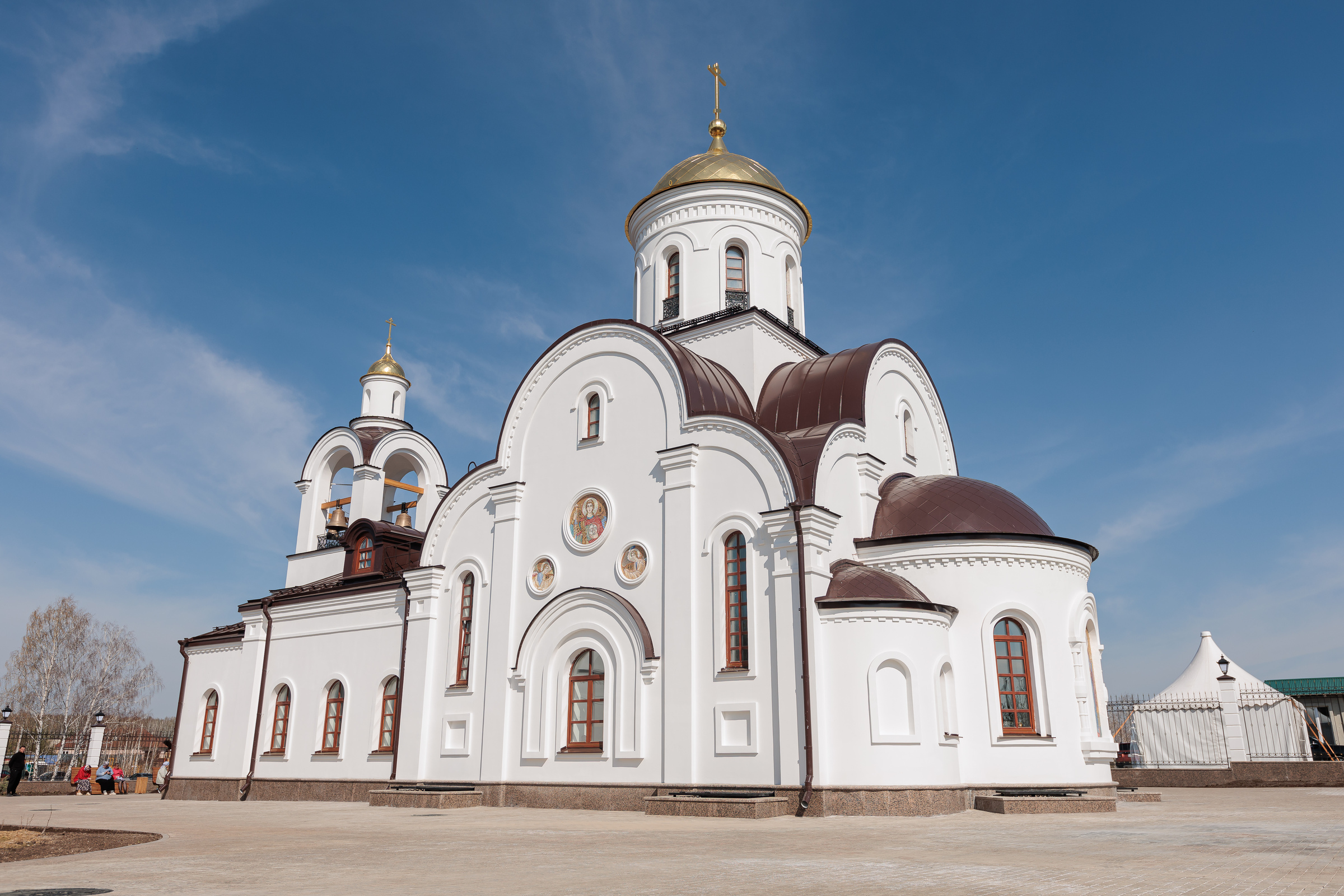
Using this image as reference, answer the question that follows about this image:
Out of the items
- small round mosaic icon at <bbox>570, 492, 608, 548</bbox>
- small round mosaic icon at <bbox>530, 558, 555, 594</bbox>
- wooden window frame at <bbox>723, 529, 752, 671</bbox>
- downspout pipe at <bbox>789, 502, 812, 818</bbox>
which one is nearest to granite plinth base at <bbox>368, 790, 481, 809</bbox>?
small round mosaic icon at <bbox>530, 558, 555, 594</bbox>

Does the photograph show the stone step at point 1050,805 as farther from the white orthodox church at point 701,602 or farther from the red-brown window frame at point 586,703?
the red-brown window frame at point 586,703

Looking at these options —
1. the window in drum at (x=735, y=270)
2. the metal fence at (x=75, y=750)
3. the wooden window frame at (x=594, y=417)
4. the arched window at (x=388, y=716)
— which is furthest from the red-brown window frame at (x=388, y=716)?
the metal fence at (x=75, y=750)

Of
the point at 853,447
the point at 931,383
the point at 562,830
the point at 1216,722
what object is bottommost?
the point at 562,830

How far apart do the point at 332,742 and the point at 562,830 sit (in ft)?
38.7

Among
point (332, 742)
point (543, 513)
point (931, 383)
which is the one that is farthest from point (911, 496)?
point (332, 742)

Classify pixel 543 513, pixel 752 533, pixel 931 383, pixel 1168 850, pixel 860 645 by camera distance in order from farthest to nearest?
pixel 931 383, pixel 543 513, pixel 752 533, pixel 860 645, pixel 1168 850

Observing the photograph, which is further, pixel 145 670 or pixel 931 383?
pixel 145 670

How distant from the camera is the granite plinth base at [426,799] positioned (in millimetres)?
15875

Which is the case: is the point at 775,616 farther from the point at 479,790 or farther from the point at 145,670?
the point at 145,670

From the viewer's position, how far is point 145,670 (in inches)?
1613

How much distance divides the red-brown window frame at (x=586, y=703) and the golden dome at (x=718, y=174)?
10.8 metres

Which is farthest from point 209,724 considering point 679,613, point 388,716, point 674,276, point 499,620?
point 674,276

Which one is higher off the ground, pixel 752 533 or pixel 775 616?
pixel 752 533

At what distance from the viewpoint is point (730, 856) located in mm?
7957
